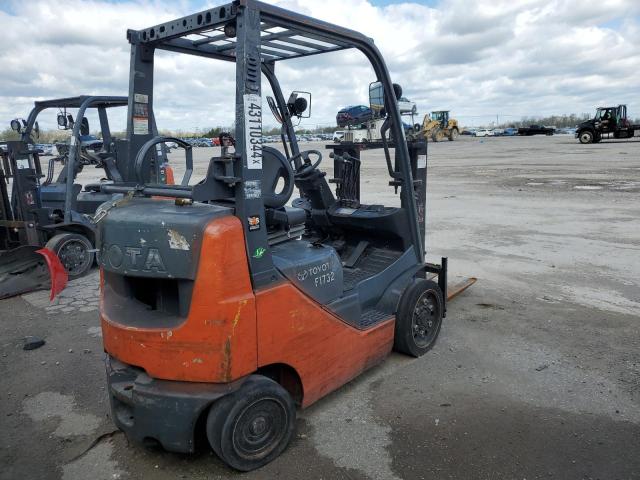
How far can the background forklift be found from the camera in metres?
6.99

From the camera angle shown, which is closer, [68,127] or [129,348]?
[129,348]

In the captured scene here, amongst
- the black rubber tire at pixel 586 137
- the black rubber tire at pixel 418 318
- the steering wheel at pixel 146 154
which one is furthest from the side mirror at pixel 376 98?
the black rubber tire at pixel 586 137

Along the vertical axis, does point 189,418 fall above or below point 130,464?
above

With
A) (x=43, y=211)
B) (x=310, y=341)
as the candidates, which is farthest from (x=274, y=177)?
(x=43, y=211)

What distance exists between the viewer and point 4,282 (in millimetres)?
6672

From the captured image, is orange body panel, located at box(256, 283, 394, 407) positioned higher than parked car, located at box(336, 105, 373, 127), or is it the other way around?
parked car, located at box(336, 105, 373, 127)

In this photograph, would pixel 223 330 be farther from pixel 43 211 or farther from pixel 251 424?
pixel 43 211

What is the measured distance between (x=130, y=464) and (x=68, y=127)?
667 cm

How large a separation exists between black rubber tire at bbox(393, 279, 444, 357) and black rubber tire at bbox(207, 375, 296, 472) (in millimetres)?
1420

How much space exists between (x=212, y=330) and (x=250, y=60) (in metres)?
1.51

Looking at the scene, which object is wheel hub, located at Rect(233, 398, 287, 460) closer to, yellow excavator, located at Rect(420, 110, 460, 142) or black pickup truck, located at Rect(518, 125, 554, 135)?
yellow excavator, located at Rect(420, 110, 460, 142)

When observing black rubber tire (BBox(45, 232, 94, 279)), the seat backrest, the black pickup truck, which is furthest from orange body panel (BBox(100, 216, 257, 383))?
the black pickup truck

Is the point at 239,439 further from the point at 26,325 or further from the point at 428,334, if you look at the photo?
the point at 26,325

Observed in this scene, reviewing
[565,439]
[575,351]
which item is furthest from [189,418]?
[575,351]
